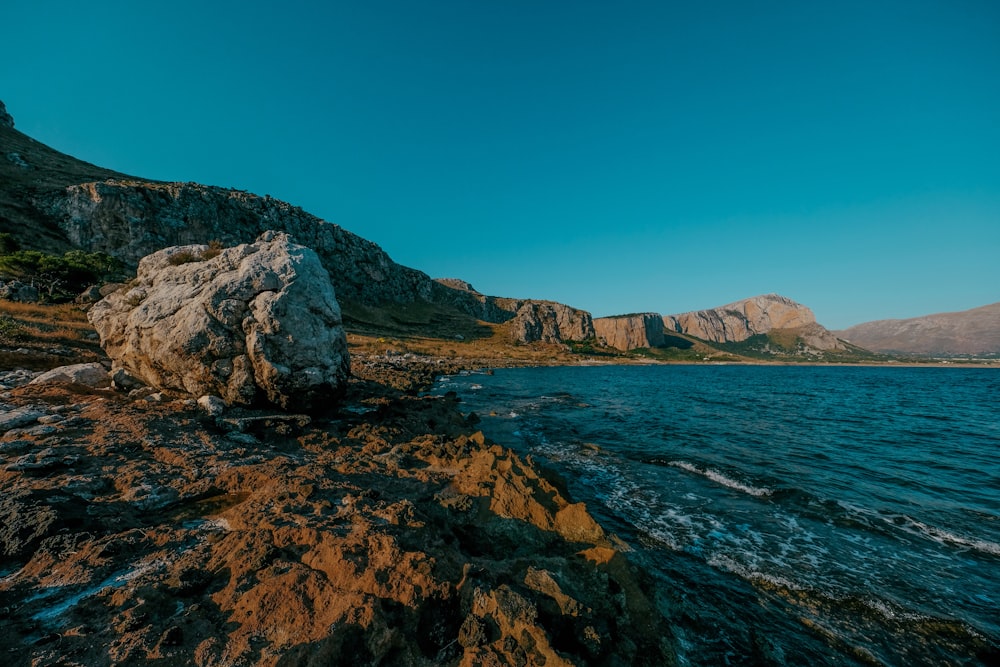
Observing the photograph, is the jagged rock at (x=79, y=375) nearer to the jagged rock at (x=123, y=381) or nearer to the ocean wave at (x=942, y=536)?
the jagged rock at (x=123, y=381)

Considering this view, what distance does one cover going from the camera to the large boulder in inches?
616

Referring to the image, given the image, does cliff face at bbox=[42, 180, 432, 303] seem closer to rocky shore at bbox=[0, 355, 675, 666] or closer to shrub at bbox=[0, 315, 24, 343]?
shrub at bbox=[0, 315, 24, 343]

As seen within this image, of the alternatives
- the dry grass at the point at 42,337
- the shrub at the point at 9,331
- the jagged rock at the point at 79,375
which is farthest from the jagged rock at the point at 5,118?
the jagged rock at the point at 79,375

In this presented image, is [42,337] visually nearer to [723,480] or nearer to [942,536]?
[723,480]

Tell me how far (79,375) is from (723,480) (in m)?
29.9

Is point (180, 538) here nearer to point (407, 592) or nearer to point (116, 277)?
point (407, 592)

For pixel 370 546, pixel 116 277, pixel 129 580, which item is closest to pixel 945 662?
pixel 370 546

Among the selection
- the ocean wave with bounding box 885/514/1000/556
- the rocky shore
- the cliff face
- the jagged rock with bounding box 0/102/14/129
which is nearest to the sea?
the ocean wave with bounding box 885/514/1000/556

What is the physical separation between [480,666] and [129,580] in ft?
19.7

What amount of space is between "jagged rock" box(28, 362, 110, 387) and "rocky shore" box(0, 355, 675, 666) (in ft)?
8.86

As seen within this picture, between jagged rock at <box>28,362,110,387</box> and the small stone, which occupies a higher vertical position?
jagged rock at <box>28,362,110,387</box>

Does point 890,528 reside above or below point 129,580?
below

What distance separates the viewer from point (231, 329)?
52.3ft

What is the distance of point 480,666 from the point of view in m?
4.96
